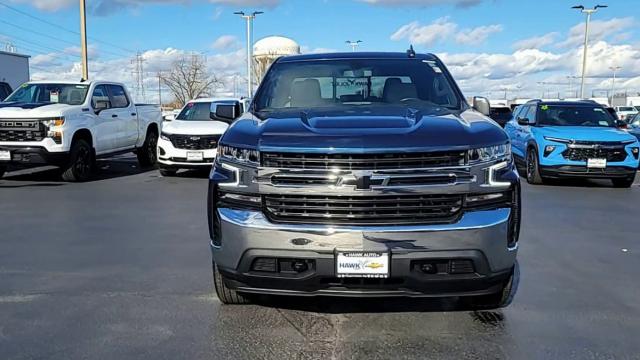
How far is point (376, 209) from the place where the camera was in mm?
3492

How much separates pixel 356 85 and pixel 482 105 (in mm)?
1135

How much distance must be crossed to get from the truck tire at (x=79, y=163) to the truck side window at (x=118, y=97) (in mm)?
1608

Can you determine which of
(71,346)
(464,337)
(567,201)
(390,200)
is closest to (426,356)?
(464,337)

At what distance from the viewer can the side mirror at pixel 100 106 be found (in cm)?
1218

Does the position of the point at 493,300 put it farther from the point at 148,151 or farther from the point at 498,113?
the point at 148,151

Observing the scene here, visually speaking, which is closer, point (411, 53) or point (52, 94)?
point (411, 53)

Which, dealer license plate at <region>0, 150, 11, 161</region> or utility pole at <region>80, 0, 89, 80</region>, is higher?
utility pole at <region>80, 0, 89, 80</region>

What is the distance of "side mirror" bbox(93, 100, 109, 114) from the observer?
12.2 metres

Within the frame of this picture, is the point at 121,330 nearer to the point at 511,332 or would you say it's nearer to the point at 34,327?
the point at 34,327

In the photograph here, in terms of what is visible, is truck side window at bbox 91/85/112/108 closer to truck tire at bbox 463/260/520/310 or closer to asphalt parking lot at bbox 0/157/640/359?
asphalt parking lot at bbox 0/157/640/359

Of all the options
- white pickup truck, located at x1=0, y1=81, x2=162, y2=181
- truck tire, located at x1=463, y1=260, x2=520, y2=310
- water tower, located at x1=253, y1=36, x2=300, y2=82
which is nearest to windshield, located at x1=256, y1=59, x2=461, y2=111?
truck tire, located at x1=463, y1=260, x2=520, y2=310

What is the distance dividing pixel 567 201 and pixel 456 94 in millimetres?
5349

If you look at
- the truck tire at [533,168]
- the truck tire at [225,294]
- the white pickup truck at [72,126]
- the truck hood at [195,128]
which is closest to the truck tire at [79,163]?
the white pickup truck at [72,126]

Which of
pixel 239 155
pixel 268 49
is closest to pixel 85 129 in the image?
pixel 239 155
